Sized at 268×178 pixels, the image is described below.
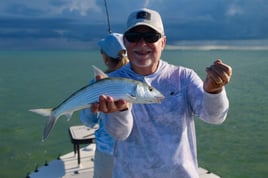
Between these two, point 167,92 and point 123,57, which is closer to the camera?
point 167,92

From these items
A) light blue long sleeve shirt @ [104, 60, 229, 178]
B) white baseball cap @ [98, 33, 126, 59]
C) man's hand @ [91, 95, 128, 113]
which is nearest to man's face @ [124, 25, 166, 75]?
light blue long sleeve shirt @ [104, 60, 229, 178]

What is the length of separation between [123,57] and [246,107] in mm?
25591

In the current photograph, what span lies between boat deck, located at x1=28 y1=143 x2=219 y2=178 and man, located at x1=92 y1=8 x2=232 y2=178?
3586 millimetres

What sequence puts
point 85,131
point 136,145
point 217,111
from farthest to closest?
point 85,131
point 136,145
point 217,111

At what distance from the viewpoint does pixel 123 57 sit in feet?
15.8

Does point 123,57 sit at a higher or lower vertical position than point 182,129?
higher

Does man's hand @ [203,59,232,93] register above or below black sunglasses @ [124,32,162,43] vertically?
below

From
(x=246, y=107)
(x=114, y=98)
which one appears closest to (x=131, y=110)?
(x=114, y=98)

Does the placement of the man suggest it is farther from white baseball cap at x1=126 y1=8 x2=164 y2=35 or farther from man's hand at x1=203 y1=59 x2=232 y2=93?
man's hand at x1=203 y1=59 x2=232 y2=93

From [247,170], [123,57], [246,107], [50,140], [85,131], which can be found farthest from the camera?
[246,107]

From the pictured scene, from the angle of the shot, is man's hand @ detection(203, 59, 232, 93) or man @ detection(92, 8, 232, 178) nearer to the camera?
man's hand @ detection(203, 59, 232, 93)

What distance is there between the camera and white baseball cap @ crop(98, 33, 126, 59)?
4785 millimetres

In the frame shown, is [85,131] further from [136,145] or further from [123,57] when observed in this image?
[136,145]

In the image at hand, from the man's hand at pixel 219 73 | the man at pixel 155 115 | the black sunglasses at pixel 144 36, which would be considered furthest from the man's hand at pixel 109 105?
the man's hand at pixel 219 73
